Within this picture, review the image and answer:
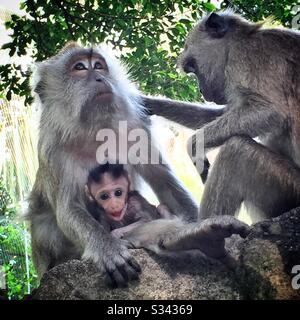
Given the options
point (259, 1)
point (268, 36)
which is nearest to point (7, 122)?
point (268, 36)

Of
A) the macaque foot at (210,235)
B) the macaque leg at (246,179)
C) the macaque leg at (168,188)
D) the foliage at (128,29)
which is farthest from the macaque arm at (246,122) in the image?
the foliage at (128,29)

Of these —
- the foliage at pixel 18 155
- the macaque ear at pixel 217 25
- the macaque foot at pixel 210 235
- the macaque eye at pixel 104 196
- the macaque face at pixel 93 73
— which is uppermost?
the macaque ear at pixel 217 25

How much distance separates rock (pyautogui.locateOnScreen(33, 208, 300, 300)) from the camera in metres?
2.02

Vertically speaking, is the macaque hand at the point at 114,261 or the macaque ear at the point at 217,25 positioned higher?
the macaque ear at the point at 217,25

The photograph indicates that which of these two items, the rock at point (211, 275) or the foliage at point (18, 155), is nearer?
the rock at point (211, 275)

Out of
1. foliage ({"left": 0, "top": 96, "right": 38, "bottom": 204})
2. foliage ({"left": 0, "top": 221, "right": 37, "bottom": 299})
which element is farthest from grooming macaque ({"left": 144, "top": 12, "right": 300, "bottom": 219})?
foliage ({"left": 0, "top": 221, "right": 37, "bottom": 299})

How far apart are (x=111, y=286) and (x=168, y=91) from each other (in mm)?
1615

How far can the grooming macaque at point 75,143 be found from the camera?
9.01 feet

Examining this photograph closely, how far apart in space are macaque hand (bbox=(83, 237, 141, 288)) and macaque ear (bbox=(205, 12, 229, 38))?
1.36m

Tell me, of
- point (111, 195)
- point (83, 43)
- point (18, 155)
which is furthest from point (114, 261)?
point (83, 43)

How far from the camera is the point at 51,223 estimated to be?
2906 mm

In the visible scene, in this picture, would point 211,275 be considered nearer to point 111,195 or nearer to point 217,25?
point 111,195

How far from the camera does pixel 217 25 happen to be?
3029 mm

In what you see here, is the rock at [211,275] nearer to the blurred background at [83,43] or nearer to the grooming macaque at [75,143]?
the grooming macaque at [75,143]
